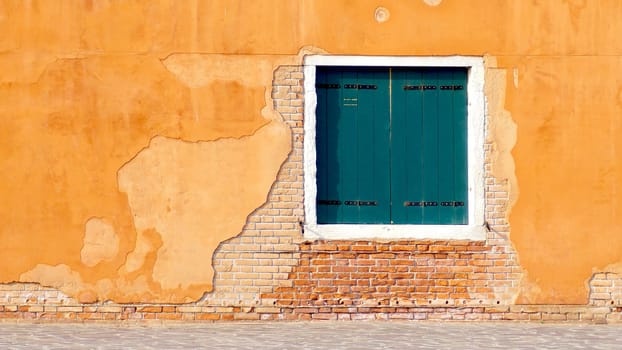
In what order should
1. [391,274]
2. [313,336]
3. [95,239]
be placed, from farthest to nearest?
[391,274], [95,239], [313,336]

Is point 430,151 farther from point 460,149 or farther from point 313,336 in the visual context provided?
point 313,336

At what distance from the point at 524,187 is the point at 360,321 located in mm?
1868

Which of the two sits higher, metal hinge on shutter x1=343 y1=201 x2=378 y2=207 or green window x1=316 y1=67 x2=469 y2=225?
green window x1=316 y1=67 x2=469 y2=225

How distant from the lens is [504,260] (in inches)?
408

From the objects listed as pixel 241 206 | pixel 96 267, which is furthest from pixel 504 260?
pixel 96 267

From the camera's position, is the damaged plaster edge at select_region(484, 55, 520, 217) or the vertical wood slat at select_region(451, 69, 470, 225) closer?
the damaged plaster edge at select_region(484, 55, 520, 217)

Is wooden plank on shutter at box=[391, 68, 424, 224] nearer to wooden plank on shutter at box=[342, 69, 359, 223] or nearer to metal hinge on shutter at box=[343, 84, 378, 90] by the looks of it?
metal hinge on shutter at box=[343, 84, 378, 90]

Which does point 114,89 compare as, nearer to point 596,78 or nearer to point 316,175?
point 316,175

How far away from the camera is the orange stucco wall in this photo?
10.2 metres

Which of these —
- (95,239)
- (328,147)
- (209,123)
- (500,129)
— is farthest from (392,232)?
(95,239)

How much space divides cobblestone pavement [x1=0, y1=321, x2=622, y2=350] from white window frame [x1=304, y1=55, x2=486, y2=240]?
0.78m

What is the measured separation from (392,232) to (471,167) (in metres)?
0.91

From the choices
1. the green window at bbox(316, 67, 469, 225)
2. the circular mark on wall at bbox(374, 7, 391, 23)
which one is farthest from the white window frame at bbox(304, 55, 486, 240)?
the circular mark on wall at bbox(374, 7, 391, 23)

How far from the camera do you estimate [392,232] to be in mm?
10367
